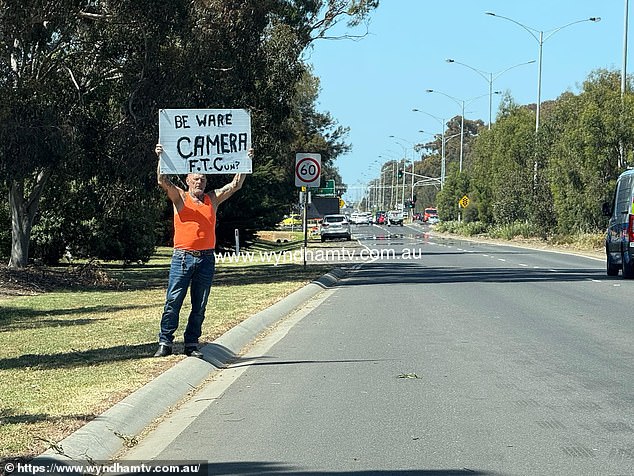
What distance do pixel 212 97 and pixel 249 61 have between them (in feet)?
4.63

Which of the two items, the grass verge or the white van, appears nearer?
the grass verge

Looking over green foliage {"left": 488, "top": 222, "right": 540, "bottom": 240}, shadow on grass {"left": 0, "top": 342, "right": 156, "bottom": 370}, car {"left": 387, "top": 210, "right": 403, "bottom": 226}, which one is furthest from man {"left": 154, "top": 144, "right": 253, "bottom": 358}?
car {"left": 387, "top": 210, "right": 403, "bottom": 226}

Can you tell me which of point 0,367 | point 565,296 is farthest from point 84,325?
point 565,296

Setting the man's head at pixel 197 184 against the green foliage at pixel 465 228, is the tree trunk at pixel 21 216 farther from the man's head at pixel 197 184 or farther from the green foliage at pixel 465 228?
the green foliage at pixel 465 228

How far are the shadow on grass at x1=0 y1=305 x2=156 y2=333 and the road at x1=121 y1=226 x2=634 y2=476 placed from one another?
3234mm

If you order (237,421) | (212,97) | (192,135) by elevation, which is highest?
(212,97)

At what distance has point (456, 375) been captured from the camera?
11.3 m

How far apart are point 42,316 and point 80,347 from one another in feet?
15.3

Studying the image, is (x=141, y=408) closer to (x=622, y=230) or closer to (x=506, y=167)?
(x=622, y=230)

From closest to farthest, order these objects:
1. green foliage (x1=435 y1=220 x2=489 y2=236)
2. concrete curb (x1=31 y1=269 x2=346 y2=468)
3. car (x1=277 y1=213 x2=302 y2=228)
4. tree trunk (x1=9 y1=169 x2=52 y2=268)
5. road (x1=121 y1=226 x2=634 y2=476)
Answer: concrete curb (x1=31 y1=269 x2=346 y2=468)
road (x1=121 y1=226 x2=634 y2=476)
tree trunk (x1=9 y1=169 x2=52 y2=268)
green foliage (x1=435 y1=220 x2=489 y2=236)
car (x1=277 y1=213 x2=302 y2=228)

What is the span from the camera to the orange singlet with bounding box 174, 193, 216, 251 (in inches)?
463

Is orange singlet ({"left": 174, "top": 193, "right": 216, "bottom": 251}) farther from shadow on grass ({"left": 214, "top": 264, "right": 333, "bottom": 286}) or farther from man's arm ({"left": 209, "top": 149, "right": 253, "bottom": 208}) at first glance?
shadow on grass ({"left": 214, "top": 264, "right": 333, "bottom": 286})

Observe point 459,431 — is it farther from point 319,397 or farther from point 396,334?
point 396,334

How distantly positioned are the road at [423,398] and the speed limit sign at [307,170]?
34.8 feet
